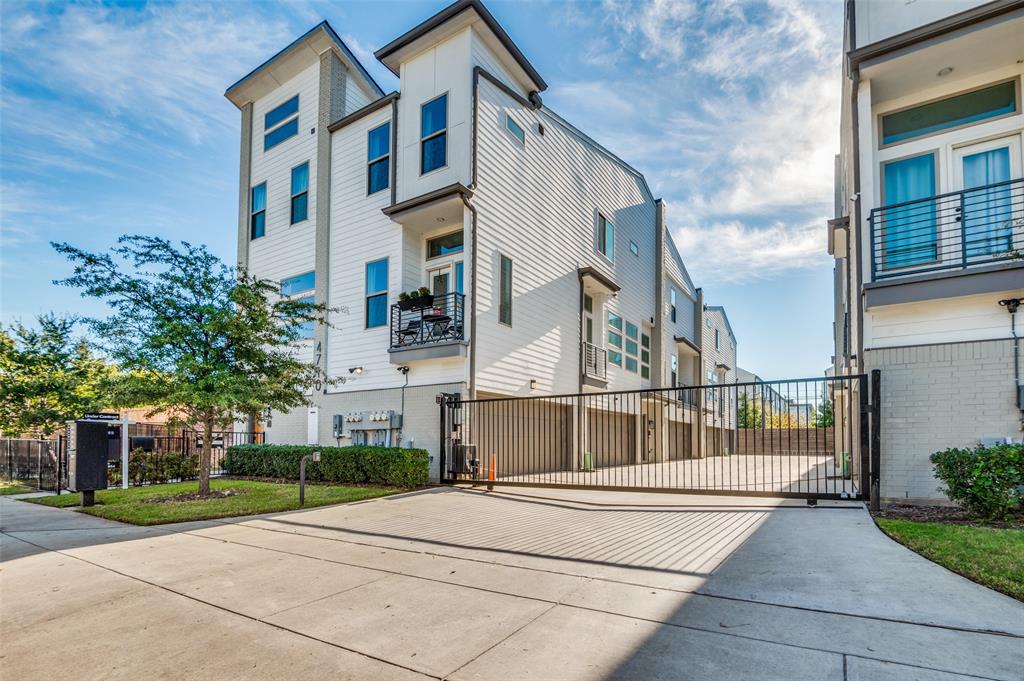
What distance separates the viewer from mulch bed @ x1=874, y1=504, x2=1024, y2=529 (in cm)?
613

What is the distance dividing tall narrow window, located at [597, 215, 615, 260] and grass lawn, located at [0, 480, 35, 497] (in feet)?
56.0

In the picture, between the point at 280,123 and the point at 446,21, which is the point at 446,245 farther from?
the point at 280,123

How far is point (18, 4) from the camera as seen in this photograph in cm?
884

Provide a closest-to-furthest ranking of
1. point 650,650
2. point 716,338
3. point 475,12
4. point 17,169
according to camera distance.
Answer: point 650,650 < point 17,169 < point 475,12 < point 716,338

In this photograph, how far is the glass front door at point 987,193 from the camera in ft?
26.7

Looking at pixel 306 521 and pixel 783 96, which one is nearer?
pixel 306 521

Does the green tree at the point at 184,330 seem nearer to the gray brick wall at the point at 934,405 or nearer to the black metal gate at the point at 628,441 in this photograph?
the black metal gate at the point at 628,441

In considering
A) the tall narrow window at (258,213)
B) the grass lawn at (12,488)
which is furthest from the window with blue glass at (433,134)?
the grass lawn at (12,488)

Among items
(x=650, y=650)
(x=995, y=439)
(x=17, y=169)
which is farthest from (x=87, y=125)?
(x=995, y=439)

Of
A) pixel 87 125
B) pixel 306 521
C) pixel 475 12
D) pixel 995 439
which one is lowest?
pixel 306 521

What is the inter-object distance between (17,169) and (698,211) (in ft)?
64.8

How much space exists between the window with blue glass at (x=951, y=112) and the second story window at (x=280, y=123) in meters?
15.7

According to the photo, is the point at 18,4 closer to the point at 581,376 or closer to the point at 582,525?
the point at 582,525

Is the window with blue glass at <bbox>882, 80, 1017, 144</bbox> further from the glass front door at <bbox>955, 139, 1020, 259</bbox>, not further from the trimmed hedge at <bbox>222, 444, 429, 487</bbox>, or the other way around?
the trimmed hedge at <bbox>222, 444, 429, 487</bbox>
